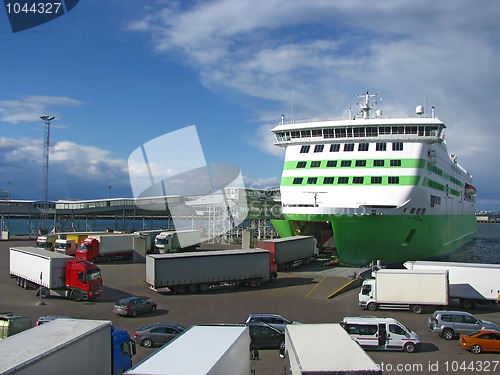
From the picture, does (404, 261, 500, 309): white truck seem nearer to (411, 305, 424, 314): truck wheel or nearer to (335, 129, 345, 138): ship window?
(411, 305, 424, 314): truck wheel

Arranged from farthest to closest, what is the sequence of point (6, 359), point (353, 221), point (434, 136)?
point (434, 136) < point (353, 221) < point (6, 359)

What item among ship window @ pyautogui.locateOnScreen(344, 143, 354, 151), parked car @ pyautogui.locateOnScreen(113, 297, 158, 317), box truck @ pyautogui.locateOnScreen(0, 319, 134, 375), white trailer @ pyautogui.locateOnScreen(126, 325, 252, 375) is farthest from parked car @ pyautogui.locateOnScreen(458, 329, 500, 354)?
ship window @ pyautogui.locateOnScreen(344, 143, 354, 151)

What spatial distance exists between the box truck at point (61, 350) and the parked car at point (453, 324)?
37.8ft

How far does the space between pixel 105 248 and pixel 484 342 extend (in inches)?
1159

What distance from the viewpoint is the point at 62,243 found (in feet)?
118

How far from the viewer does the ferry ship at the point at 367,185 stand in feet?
102

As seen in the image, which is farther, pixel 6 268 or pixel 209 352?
pixel 6 268

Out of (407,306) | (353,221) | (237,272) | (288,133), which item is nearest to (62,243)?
(237,272)

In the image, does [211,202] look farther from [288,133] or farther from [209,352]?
[209,352]

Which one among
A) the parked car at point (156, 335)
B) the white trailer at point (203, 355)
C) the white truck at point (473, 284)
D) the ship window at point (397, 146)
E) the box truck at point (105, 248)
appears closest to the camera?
the white trailer at point (203, 355)

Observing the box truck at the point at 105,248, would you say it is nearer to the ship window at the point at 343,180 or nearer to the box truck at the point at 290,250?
the box truck at the point at 290,250

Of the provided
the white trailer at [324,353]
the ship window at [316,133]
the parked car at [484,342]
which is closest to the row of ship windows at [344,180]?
the ship window at [316,133]

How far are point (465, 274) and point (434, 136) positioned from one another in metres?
14.9

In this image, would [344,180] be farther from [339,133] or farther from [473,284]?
[473,284]
